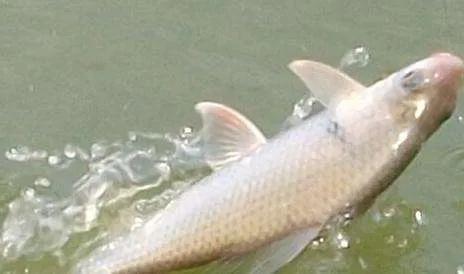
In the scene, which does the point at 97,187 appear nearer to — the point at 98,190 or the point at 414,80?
the point at 98,190

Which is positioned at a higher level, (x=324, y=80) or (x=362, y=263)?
(x=324, y=80)

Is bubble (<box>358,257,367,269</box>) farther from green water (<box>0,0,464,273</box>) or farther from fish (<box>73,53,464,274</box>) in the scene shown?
fish (<box>73,53,464,274</box>)

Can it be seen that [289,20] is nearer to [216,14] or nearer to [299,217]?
[216,14]

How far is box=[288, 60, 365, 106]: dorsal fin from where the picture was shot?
3201mm

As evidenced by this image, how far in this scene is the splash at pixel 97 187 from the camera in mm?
Result: 3619

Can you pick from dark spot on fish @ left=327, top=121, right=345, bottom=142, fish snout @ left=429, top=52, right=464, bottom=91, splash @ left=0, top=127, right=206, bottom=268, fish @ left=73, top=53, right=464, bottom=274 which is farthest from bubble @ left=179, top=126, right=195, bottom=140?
fish snout @ left=429, top=52, right=464, bottom=91

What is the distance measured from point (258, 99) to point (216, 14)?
341 millimetres

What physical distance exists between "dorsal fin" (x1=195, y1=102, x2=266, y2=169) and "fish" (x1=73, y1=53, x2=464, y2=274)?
0.03 meters

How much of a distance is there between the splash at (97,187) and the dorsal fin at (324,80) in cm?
52

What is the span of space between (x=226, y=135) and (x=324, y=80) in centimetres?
25

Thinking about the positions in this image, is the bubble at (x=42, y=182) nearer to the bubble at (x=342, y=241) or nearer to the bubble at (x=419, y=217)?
the bubble at (x=342, y=241)

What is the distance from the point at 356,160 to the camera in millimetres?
3141

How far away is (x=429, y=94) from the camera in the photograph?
3184 mm

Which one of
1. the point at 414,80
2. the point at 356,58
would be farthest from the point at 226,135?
the point at 356,58
